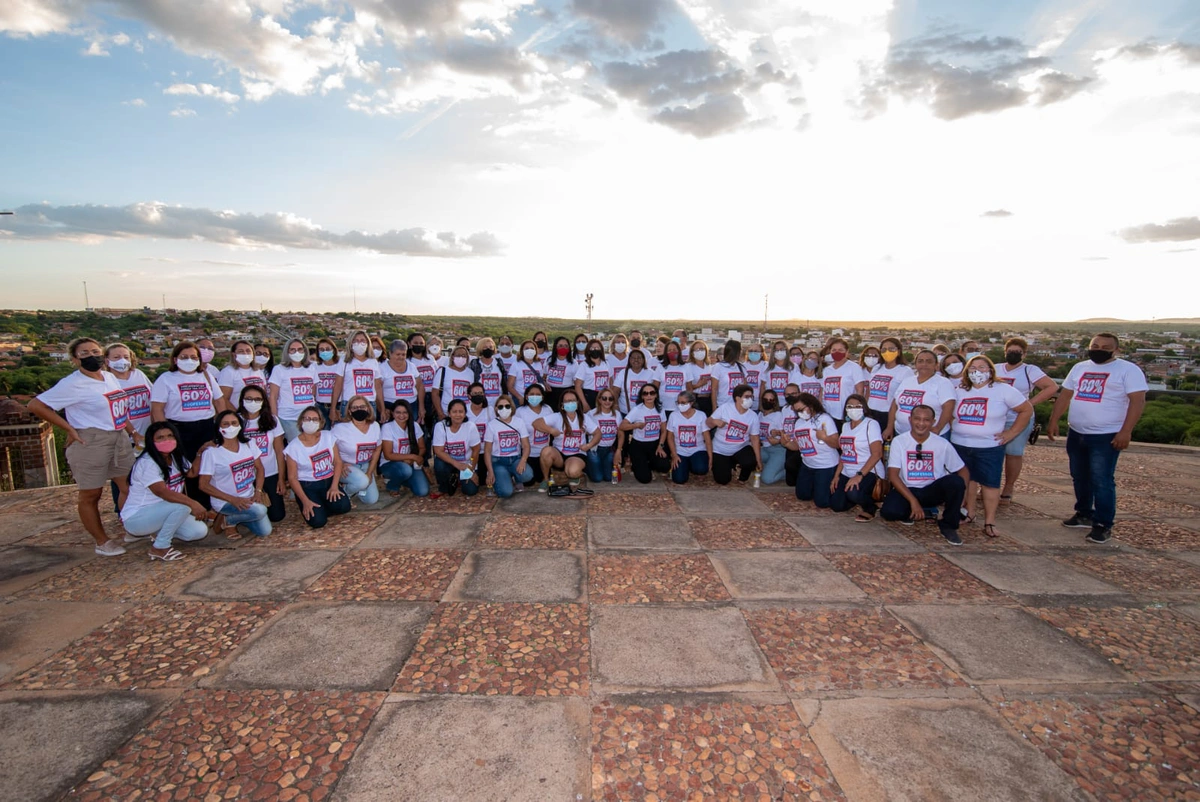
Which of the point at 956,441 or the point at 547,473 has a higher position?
the point at 956,441

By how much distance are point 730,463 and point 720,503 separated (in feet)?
3.54

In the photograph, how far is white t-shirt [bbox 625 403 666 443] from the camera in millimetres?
8086

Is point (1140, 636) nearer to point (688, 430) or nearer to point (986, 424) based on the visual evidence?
point (986, 424)

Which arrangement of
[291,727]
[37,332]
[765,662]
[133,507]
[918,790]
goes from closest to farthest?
1. [918,790]
2. [291,727]
3. [765,662]
4. [133,507]
5. [37,332]

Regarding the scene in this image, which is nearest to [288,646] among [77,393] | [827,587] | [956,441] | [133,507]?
[133,507]

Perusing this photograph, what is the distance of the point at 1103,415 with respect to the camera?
231 inches

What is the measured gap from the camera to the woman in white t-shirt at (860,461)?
21.4 feet

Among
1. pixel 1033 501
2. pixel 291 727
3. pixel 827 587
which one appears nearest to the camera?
pixel 291 727

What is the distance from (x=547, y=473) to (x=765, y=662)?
4507 mm

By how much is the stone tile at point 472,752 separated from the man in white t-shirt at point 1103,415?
20.2 feet

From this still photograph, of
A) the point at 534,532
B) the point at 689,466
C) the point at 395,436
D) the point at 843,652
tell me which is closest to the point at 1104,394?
the point at 843,652

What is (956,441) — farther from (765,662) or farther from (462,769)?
(462,769)

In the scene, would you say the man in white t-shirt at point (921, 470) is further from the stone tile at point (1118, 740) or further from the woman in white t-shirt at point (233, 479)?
the woman in white t-shirt at point (233, 479)

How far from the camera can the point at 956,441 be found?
6270 mm
